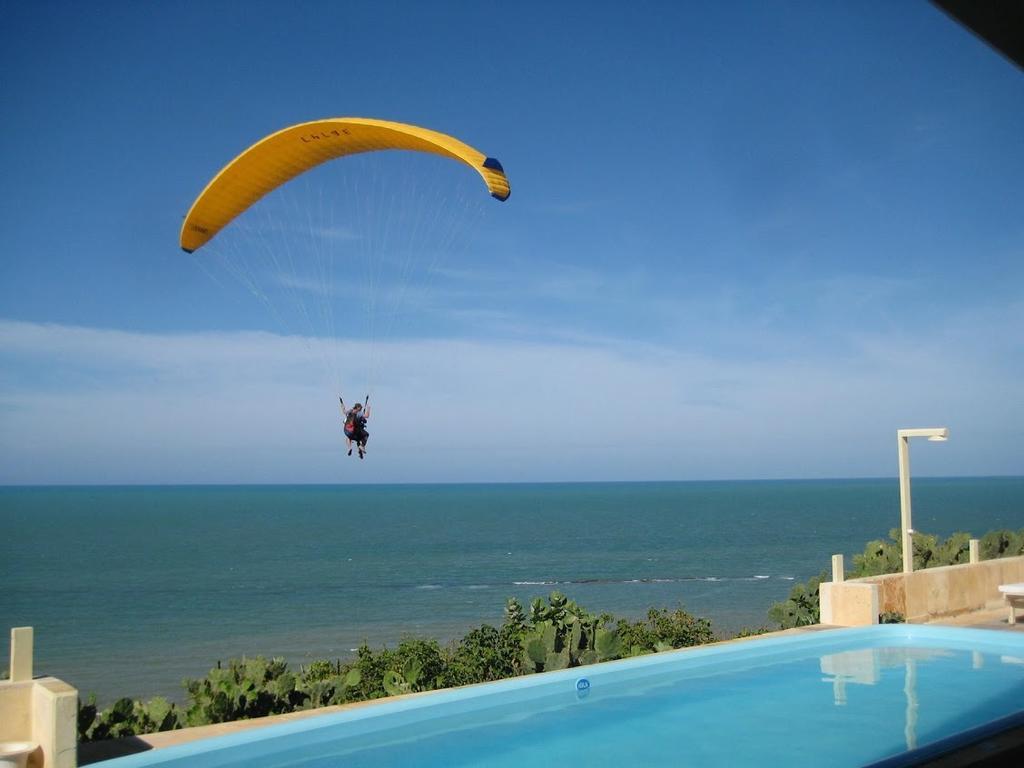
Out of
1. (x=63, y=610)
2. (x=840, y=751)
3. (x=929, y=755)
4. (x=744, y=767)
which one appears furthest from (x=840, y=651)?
(x=63, y=610)

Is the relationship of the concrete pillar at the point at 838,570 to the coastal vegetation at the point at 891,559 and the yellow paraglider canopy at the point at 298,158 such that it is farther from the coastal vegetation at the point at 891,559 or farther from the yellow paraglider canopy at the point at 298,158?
the yellow paraglider canopy at the point at 298,158

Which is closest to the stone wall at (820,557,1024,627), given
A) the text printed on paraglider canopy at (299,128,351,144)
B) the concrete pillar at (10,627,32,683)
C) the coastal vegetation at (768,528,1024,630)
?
the coastal vegetation at (768,528,1024,630)

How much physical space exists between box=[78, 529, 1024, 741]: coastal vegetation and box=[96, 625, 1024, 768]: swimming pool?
0.59 m

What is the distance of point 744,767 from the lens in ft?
19.9

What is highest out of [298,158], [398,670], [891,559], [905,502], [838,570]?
[298,158]

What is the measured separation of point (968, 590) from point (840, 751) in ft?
17.3

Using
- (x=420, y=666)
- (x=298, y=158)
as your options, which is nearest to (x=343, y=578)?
(x=298, y=158)

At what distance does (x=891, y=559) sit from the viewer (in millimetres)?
11758

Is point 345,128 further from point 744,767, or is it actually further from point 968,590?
point 968,590

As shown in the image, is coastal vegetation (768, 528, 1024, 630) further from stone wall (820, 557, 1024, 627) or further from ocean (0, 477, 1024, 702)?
ocean (0, 477, 1024, 702)

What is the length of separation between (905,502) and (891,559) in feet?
5.72

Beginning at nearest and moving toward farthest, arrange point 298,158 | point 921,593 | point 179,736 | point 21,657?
1. point 21,657
2. point 179,736
3. point 298,158
4. point 921,593

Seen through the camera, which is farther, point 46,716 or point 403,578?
point 403,578

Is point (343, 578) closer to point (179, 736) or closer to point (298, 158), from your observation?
point (298, 158)
